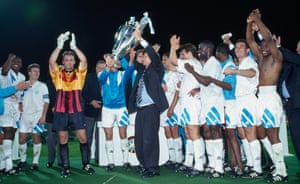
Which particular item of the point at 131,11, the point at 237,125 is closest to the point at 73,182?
the point at 237,125

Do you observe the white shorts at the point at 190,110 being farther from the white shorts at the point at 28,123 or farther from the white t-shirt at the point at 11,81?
the white t-shirt at the point at 11,81

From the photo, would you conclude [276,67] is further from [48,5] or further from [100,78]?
[48,5]

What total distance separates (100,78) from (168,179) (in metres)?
2.53

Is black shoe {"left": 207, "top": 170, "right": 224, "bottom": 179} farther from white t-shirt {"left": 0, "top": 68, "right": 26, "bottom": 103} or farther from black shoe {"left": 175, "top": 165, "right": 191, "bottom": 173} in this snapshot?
white t-shirt {"left": 0, "top": 68, "right": 26, "bottom": 103}

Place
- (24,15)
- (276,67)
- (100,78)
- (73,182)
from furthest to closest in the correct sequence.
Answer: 1. (24,15)
2. (100,78)
3. (73,182)
4. (276,67)

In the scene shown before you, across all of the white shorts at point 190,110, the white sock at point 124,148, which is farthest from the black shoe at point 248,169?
the white sock at point 124,148

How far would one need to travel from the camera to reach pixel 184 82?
596 cm

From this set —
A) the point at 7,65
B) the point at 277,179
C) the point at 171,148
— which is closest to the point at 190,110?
the point at 277,179

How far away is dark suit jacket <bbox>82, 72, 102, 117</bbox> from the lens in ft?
24.6

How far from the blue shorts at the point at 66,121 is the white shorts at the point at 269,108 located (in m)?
3.17

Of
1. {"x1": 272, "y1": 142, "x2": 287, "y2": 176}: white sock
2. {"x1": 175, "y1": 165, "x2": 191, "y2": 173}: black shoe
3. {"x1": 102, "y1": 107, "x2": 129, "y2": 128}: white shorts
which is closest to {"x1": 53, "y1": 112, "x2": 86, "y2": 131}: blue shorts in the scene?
{"x1": 102, "y1": 107, "x2": 129, "y2": 128}: white shorts

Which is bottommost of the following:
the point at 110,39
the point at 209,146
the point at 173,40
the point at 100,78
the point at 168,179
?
the point at 168,179

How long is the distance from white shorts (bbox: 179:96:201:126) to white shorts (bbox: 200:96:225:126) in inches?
4.0

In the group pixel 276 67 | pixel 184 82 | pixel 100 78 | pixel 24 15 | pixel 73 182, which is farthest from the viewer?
pixel 24 15
